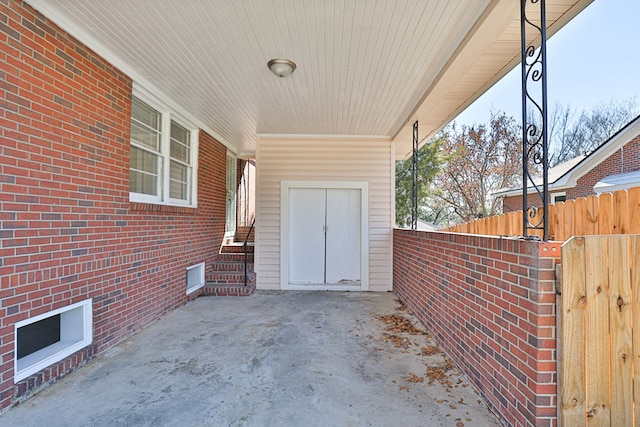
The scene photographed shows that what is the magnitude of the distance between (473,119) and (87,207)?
16284mm

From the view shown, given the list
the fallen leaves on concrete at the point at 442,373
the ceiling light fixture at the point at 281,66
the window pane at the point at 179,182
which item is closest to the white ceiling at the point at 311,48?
the ceiling light fixture at the point at 281,66

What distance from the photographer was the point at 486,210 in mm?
14602

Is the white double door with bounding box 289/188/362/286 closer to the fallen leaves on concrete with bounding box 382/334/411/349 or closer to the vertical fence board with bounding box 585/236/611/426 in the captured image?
the fallen leaves on concrete with bounding box 382/334/411/349

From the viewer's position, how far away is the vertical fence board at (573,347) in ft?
5.49

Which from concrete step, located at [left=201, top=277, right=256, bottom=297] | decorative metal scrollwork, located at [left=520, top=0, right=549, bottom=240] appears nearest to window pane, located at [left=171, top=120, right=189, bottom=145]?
concrete step, located at [left=201, top=277, right=256, bottom=297]

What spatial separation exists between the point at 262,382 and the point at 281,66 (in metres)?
2.97

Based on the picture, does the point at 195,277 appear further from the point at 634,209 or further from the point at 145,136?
the point at 634,209

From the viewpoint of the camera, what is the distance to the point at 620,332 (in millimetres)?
1669

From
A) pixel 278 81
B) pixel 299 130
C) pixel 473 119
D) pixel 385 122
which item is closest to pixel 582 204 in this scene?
pixel 278 81

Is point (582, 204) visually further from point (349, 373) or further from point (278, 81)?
point (278, 81)

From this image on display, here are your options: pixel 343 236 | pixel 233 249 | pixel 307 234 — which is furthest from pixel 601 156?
pixel 233 249

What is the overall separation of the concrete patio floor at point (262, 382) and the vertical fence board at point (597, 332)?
599 millimetres

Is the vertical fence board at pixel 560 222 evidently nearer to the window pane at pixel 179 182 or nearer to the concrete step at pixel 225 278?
the window pane at pixel 179 182

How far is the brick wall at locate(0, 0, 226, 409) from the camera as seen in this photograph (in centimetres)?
219
